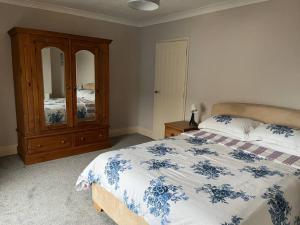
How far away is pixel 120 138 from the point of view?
4504 millimetres

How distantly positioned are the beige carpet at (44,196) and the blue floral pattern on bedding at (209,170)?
95 centimetres

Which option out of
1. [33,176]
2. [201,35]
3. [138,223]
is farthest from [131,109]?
[138,223]

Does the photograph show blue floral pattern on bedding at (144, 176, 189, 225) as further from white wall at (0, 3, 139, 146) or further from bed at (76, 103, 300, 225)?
white wall at (0, 3, 139, 146)

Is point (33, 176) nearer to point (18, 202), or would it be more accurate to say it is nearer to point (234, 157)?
point (18, 202)

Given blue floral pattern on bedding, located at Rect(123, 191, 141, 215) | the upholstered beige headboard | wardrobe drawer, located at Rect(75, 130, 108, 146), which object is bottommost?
wardrobe drawer, located at Rect(75, 130, 108, 146)

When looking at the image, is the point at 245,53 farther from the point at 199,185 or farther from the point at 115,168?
the point at 115,168

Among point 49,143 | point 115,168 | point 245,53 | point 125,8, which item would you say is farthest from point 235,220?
point 125,8

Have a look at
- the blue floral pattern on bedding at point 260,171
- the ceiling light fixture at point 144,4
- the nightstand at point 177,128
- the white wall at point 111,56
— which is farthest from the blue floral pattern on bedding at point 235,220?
the white wall at point 111,56

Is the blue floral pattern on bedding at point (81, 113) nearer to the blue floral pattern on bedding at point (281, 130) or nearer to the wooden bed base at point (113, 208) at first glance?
the wooden bed base at point (113, 208)

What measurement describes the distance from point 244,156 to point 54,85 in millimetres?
2649

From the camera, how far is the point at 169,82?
13.5 feet

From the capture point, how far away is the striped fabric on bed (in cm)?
204

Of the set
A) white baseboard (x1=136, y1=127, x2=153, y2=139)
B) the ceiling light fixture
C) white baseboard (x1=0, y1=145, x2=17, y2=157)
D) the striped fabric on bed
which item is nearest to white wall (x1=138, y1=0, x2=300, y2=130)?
the striped fabric on bed

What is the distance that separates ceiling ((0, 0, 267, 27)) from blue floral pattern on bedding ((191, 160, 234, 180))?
2.20m
